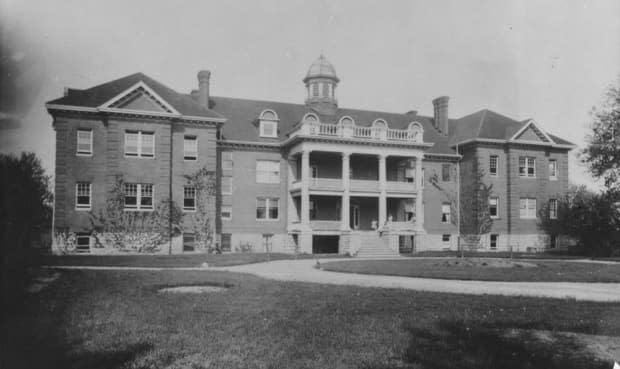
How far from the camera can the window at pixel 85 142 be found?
3119 cm

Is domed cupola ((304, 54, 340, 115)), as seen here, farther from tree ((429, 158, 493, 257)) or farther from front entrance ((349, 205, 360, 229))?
tree ((429, 158, 493, 257))

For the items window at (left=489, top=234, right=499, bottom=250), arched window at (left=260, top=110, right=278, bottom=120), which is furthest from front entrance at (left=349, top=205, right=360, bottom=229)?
window at (left=489, top=234, right=499, bottom=250)

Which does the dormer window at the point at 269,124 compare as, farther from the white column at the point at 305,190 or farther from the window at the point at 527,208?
the window at the point at 527,208

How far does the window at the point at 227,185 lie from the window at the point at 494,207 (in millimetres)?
20951

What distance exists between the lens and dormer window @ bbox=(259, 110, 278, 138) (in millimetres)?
37750

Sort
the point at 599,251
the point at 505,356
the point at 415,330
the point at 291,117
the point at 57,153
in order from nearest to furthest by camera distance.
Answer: the point at 505,356
the point at 415,330
the point at 57,153
the point at 599,251
the point at 291,117

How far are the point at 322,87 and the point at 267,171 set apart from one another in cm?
976

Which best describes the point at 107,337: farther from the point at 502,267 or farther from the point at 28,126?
the point at 502,267

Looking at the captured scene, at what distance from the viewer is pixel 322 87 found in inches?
1686

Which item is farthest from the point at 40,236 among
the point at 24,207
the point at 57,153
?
the point at 57,153

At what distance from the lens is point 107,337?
7523 millimetres

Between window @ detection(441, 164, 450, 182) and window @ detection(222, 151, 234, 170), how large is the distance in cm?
1751

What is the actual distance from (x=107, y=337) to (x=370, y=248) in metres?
27.2

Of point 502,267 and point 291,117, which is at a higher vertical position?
point 291,117
